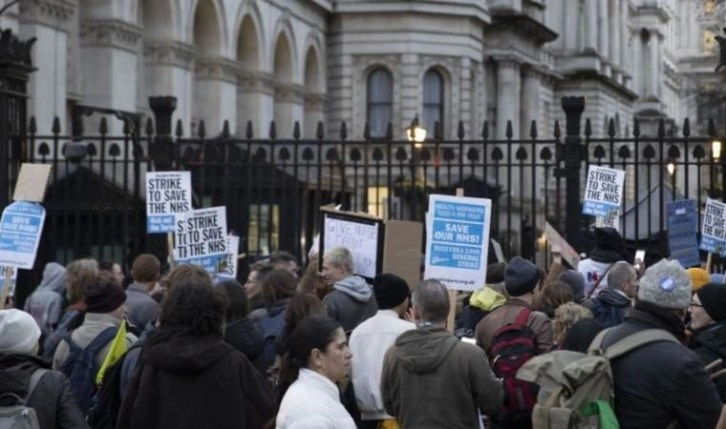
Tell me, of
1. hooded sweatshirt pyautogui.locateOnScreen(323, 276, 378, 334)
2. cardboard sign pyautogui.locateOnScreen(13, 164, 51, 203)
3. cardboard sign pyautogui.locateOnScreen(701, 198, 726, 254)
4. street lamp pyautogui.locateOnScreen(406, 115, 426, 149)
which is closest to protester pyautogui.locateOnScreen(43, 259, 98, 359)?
hooded sweatshirt pyautogui.locateOnScreen(323, 276, 378, 334)

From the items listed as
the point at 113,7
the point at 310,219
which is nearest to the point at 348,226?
the point at 310,219

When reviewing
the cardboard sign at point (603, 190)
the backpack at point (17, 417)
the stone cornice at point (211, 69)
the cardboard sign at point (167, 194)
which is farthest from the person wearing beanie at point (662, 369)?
the stone cornice at point (211, 69)

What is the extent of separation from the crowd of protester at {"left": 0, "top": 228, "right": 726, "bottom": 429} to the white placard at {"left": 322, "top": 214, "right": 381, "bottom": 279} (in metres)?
1.22

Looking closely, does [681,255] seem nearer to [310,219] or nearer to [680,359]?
[680,359]

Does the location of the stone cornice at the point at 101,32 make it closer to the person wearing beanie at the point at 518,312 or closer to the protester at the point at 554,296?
the protester at the point at 554,296

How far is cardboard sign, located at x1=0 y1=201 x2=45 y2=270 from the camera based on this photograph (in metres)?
14.0

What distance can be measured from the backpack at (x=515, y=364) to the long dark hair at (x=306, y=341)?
156cm

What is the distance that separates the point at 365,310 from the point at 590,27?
198 ft

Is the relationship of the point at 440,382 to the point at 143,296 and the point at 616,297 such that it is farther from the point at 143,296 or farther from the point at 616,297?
the point at 143,296

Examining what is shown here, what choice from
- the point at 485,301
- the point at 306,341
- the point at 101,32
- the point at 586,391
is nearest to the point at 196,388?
the point at 306,341

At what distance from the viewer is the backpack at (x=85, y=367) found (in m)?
9.98

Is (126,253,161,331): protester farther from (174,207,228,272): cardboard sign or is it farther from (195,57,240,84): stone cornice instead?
(195,57,240,84): stone cornice

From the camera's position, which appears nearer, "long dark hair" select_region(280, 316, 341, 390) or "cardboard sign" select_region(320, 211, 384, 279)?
"long dark hair" select_region(280, 316, 341, 390)

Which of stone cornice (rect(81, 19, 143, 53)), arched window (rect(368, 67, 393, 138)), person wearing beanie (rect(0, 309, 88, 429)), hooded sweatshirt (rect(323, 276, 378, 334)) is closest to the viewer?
person wearing beanie (rect(0, 309, 88, 429))
